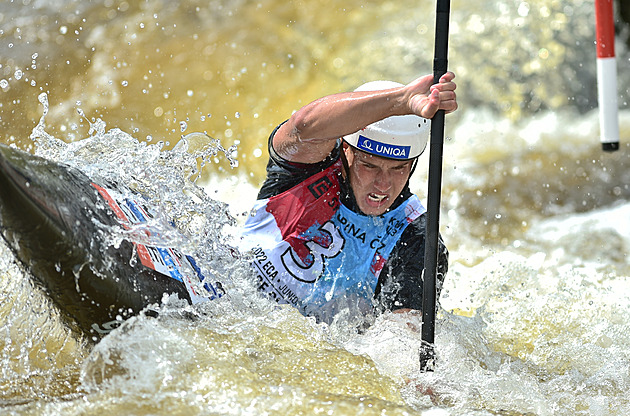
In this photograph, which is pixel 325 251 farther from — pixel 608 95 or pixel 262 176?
pixel 262 176

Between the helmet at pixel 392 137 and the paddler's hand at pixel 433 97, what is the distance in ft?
1.32

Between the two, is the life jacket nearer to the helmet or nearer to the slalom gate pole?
the helmet

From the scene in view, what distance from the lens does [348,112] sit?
2.38 meters

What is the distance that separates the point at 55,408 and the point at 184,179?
1.09 m

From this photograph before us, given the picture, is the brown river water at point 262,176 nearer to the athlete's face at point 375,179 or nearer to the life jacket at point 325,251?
the life jacket at point 325,251

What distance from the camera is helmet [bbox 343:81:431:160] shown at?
2666 mm

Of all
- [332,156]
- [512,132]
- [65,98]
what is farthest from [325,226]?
[512,132]

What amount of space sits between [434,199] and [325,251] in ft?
2.20

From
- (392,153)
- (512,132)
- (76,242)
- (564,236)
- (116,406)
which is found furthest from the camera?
(512,132)

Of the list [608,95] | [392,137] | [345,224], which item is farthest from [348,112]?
[608,95]

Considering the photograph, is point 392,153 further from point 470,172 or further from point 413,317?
point 470,172

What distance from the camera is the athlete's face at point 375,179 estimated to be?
8.89ft

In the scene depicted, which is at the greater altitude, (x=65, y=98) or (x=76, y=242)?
(x=65, y=98)

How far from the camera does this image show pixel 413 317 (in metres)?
2.68
